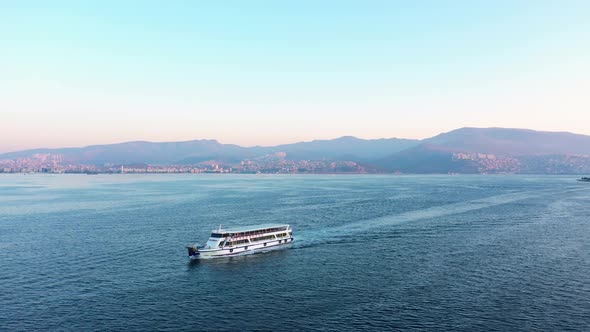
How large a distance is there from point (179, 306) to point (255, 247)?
3238cm

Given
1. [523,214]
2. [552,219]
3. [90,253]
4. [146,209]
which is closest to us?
[90,253]

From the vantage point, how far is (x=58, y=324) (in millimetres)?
45688

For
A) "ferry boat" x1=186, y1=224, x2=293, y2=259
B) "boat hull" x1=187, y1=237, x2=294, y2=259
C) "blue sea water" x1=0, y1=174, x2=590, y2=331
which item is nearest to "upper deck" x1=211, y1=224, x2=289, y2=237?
"ferry boat" x1=186, y1=224, x2=293, y2=259

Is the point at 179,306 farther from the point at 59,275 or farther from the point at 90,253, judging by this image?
the point at 90,253

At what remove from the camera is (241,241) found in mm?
80875

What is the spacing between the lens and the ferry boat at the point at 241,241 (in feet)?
249

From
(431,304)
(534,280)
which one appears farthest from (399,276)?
(534,280)

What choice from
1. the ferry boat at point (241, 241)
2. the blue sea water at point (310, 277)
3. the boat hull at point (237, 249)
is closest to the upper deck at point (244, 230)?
the ferry boat at point (241, 241)

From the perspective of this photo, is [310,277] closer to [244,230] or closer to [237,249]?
[237,249]

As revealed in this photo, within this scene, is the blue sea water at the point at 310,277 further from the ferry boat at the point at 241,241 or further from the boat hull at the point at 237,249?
the ferry boat at the point at 241,241

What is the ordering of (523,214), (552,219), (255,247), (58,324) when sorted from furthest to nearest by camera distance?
(523,214)
(552,219)
(255,247)
(58,324)

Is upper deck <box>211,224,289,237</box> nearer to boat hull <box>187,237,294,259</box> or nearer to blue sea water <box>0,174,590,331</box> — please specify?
boat hull <box>187,237,294,259</box>

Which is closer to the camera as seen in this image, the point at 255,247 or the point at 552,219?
the point at 255,247

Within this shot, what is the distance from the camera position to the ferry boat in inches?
2982
